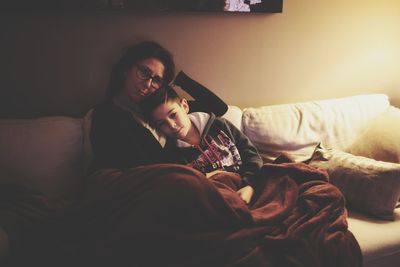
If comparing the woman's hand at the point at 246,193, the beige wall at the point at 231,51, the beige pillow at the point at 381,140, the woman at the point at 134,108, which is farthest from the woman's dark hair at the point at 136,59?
the beige pillow at the point at 381,140

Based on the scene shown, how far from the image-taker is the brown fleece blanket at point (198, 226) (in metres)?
1.03

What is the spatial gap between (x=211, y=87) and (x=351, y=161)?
2.82 feet

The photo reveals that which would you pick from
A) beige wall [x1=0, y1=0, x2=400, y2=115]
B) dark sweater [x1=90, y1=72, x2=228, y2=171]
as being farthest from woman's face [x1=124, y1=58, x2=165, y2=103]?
beige wall [x1=0, y1=0, x2=400, y2=115]

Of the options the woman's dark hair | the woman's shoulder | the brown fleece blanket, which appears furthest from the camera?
the woman's dark hair

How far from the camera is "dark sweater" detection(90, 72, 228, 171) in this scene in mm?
1441

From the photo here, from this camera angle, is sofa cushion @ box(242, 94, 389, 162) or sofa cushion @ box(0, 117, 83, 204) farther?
sofa cushion @ box(242, 94, 389, 162)

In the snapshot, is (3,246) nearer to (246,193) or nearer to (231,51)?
(246,193)

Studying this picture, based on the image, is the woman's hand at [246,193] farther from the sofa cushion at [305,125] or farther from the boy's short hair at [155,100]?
the boy's short hair at [155,100]

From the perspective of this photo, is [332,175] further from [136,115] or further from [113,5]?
[113,5]

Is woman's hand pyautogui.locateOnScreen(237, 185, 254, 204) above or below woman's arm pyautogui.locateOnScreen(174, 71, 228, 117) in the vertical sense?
below

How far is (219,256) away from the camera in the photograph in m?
1.05

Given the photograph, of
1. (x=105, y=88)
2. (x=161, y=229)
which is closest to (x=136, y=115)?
(x=105, y=88)

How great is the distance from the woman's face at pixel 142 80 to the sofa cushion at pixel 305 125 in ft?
1.77

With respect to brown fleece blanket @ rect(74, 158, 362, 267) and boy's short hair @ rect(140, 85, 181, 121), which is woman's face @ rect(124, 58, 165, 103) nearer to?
boy's short hair @ rect(140, 85, 181, 121)
